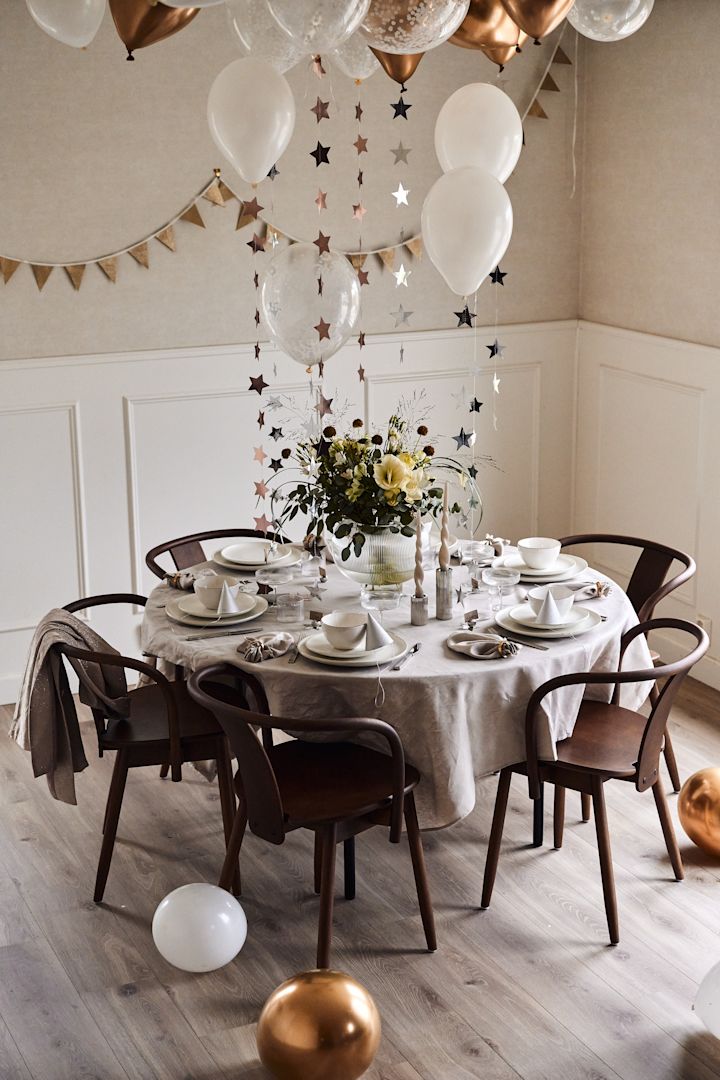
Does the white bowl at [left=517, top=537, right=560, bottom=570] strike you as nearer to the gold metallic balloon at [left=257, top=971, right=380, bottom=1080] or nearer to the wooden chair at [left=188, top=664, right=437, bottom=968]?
the wooden chair at [left=188, top=664, right=437, bottom=968]

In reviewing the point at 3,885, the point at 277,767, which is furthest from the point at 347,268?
the point at 3,885

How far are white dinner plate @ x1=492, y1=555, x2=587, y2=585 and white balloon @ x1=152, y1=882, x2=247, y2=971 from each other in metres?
1.23

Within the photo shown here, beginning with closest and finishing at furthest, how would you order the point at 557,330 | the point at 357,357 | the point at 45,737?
the point at 45,737 → the point at 357,357 → the point at 557,330

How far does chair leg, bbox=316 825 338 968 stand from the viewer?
2.83 metres

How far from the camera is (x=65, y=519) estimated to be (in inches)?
179

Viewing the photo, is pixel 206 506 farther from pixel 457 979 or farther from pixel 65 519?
pixel 457 979

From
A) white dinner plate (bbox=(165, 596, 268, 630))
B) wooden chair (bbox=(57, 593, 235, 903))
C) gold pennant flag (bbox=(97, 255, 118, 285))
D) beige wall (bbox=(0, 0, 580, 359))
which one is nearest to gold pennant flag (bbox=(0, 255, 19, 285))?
beige wall (bbox=(0, 0, 580, 359))

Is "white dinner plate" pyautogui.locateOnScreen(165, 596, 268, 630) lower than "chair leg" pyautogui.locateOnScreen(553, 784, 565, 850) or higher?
higher

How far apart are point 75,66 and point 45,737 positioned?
241 centimetres

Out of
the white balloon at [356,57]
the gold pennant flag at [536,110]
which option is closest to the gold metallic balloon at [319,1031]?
the white balloon at [356,57]

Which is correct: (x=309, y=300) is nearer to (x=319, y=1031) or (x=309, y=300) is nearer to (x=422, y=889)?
(x=422, y=889)

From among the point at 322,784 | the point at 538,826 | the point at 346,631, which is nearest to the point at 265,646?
the point at 346,631

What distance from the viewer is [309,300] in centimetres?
313

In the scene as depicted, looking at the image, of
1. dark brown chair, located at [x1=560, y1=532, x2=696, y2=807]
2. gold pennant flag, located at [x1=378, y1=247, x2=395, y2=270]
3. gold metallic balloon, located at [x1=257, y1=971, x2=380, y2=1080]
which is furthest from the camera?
gold pennant flag, located at [x1=378, y1=247, x2=395, y2=270]
